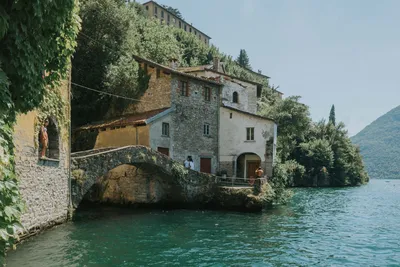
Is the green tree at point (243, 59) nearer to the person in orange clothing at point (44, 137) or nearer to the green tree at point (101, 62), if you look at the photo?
the green tree at point (101, 62)

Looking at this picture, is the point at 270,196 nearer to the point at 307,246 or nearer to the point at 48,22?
the point at 307,246

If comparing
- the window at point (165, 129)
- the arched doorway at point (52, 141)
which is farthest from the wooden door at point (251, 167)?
the arched doorway at point (52, 141)

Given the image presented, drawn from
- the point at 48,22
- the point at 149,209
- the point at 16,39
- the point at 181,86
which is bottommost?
the point at 149,209

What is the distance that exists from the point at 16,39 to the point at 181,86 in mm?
23108

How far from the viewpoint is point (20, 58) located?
6.38 metres

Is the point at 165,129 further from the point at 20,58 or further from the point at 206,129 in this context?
the point at 20,58

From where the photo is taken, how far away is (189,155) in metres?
29.3

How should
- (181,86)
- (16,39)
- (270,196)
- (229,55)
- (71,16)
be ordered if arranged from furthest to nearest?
(229,55) → (181,86) → (270,196) → (71,16) → (16,39)

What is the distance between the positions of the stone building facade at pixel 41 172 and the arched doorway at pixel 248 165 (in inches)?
744

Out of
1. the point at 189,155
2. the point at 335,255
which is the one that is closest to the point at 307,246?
the point at 335,255

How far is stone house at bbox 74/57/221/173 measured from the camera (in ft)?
87.4

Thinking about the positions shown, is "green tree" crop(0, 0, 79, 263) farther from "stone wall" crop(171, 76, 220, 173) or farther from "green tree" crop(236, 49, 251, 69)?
"green tree" crop(236, 49, 251, 69)

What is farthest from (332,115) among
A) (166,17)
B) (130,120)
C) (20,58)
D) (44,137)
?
(20,58)

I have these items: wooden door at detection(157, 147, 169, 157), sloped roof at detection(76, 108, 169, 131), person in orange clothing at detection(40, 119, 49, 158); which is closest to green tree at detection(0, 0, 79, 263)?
person in orange clothing at detection(40, 119, 49, 158)
